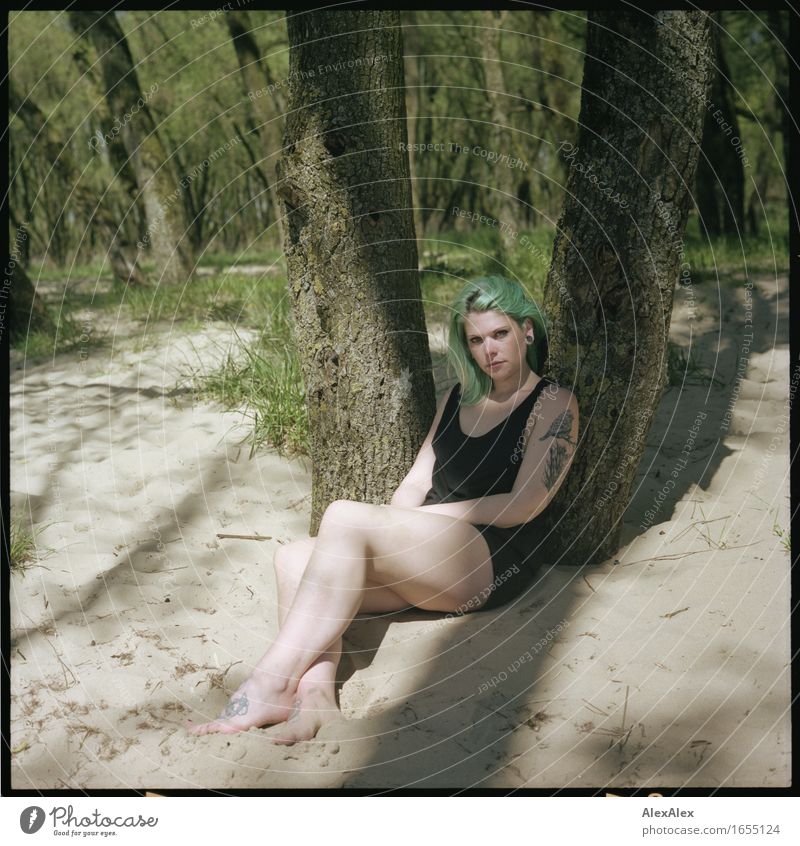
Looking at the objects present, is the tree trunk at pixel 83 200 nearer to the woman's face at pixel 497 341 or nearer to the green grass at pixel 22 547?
the green grass at pixel 22 547

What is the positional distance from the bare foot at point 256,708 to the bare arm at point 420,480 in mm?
799

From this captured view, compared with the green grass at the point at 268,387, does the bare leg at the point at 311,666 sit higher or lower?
lower

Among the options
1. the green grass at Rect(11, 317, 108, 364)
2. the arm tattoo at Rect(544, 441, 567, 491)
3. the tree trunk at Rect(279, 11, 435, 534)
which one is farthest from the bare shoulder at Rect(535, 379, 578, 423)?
the green grass at Rect(11, 317, 108, 364)

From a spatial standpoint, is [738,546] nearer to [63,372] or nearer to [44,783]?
[44,783]

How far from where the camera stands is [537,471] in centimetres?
301

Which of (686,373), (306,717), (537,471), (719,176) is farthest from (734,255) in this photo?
(306,717)

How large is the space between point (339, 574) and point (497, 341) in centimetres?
98

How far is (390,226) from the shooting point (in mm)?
3352

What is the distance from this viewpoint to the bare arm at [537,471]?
9.80 feet

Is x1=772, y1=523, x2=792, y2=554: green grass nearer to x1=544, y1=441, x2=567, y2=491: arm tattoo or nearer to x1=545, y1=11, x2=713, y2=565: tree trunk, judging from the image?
x1=545, y1=11, x2=713, y2=565: tree trunk

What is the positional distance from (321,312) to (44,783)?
73.1 inches

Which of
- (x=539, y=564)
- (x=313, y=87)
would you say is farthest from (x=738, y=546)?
(x=313, y=87)

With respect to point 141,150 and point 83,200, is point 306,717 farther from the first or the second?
point 83,200

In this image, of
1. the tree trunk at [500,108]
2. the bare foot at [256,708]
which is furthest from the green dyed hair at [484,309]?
the tree trunk at [500,108]
